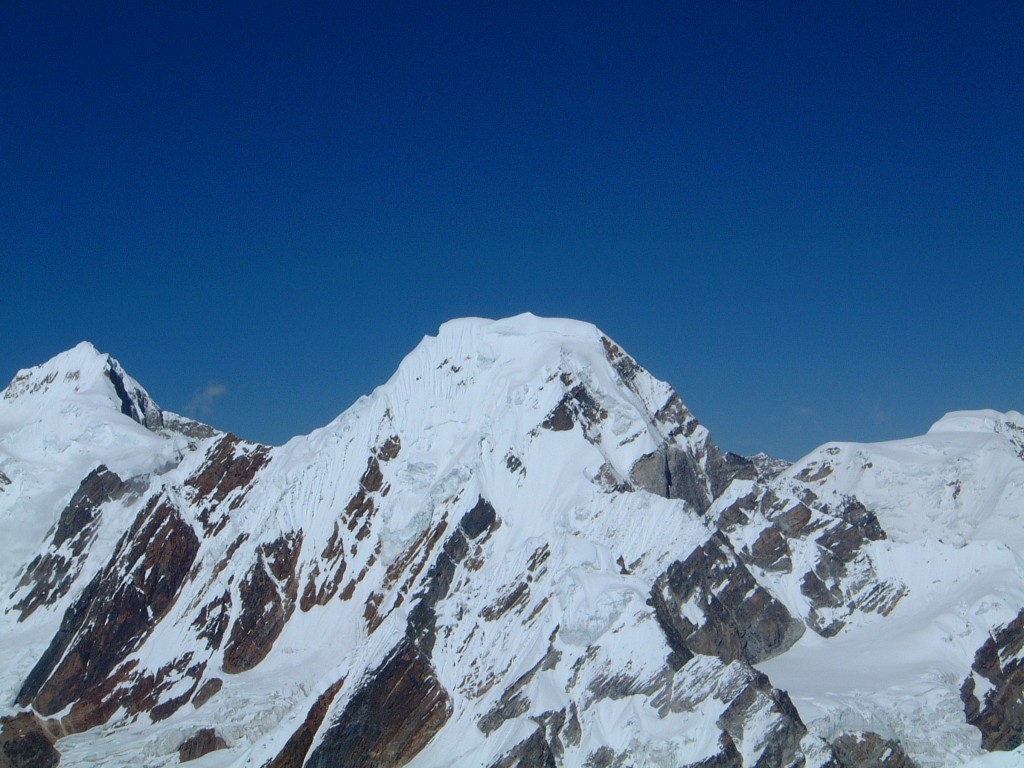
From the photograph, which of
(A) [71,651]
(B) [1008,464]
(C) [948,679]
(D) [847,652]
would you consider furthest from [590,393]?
(B) [1008,464]

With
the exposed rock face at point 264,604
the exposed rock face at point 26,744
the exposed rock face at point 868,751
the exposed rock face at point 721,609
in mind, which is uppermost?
the exposed rock face at point 264,604

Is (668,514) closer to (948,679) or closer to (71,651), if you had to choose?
(948,679)

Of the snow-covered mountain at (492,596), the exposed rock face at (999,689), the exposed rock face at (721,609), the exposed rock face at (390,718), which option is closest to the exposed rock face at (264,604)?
the snow-covered mountain at (492,596)

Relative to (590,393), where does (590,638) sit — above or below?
below

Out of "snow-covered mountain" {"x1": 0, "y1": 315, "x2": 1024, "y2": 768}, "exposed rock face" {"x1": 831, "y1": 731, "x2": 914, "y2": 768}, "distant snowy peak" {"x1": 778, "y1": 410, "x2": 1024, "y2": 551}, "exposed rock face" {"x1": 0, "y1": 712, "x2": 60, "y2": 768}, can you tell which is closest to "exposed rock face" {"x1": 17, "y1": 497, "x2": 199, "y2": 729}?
"snow-covered mountain" {"x1": 0, "y1": 315, "x2": 1024, "y2": 768}

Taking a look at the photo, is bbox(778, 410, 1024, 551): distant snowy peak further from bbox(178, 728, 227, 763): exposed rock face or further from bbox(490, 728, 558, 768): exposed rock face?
bbox(178, 728, 227, 763): exposed rock face

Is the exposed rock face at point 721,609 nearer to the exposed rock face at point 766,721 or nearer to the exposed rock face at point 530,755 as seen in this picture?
the exposed rock face at point 766,721

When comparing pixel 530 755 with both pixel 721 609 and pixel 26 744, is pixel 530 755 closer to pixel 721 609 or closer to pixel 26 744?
pixel 721 609
